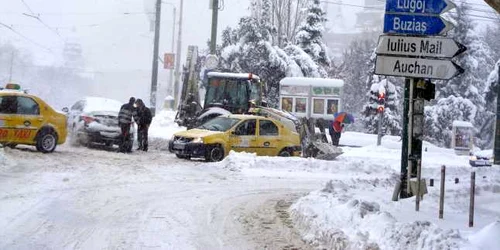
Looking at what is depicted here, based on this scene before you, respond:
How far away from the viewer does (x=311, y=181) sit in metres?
15.1

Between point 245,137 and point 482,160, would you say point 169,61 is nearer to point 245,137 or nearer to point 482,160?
point 482,160

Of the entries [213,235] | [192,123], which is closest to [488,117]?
[192,123]

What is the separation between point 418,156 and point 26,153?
10510mm

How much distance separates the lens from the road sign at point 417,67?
9.22 meters

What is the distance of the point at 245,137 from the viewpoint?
61.1 feet

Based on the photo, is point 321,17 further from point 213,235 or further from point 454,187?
point 213,235

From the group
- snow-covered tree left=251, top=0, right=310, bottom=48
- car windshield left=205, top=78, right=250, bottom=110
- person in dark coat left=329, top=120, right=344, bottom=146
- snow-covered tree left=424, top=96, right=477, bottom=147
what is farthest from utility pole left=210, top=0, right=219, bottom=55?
snow-covered tree left=424, top=96, right=477, bottom=147

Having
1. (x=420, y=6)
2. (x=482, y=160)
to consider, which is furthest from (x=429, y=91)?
(x=482, y=160)

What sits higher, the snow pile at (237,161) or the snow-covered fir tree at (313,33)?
the snow-covered fir tree at (313,33)

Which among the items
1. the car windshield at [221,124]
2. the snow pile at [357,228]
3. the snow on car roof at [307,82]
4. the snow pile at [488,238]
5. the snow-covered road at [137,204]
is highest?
the snow on car roof at [307,82]

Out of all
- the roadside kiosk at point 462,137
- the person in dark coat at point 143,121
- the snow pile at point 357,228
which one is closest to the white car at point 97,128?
the person in dark coat at point 143,121

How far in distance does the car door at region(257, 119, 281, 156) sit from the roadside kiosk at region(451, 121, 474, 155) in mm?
18095

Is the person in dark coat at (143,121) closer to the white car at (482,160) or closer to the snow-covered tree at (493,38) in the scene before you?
the white car at (482,160)

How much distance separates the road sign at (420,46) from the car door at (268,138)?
9.49 m
